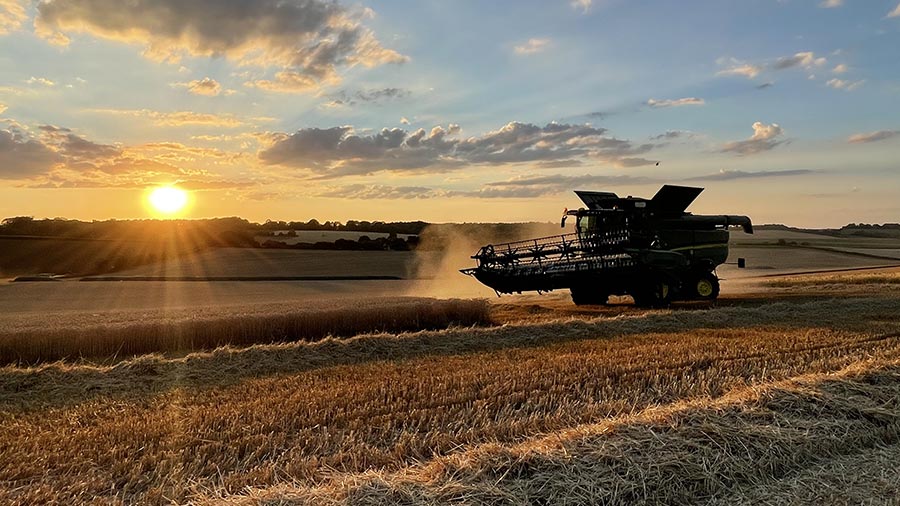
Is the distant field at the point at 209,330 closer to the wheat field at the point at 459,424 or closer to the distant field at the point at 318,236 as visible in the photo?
the wheat field at the point at 459,424

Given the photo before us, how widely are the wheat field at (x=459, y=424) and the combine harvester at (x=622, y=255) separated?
20.9 ft

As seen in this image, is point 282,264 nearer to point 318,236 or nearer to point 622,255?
point 318,236

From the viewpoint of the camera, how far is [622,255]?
17.3 meters

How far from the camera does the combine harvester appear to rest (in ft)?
56.3

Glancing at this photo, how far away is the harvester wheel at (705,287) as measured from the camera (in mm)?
18828

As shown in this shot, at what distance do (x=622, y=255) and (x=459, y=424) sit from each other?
39.6 ft

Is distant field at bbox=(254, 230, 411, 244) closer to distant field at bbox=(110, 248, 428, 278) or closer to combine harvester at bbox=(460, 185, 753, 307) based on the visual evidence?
distant field at bbox=(110, 248, 428, 278)

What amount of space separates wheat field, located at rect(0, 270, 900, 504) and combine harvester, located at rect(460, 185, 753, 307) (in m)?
6.38

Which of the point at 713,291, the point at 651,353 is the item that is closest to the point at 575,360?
the point at 651,353

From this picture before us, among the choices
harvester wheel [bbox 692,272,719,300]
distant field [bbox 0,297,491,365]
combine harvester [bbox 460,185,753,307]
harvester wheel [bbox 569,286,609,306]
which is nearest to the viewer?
distant field [bbox 0,297,491,365]

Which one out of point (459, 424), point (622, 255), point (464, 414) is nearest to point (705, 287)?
point (622, 255)

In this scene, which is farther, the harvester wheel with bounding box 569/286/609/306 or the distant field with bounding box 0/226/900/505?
the harvester wheel with bounding box 569/286/609/306

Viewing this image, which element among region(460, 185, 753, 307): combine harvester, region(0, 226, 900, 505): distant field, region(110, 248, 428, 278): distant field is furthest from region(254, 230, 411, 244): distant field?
region(0, 226, 900, 505): distant field

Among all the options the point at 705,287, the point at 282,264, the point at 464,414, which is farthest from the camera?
the point at 282,264
